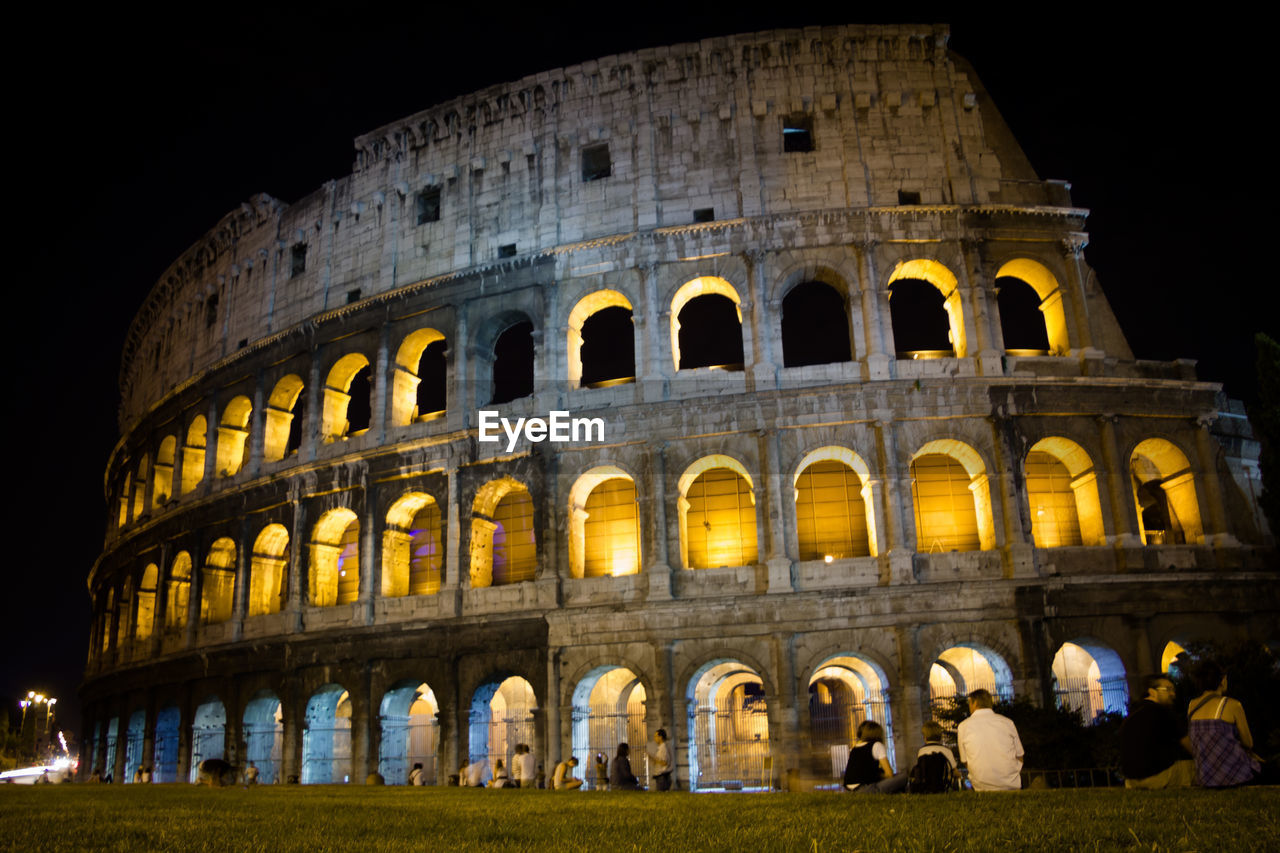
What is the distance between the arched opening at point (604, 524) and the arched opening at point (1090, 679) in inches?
373

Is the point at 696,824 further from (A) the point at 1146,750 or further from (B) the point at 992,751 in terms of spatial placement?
(A) the point at 1146,750

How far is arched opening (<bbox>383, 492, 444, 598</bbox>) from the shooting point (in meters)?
23.9

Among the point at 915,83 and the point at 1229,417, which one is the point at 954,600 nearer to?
the point at 1229,417

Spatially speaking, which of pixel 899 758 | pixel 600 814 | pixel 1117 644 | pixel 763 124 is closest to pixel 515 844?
pixel 600 814

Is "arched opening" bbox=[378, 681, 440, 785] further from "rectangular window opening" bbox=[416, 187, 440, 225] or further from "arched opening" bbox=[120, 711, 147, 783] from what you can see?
"rectangular window opening" bbox=[416, 187, 440, 225]

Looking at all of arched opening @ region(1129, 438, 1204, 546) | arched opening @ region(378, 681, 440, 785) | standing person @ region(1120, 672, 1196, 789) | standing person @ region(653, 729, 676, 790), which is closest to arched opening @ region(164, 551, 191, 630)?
arched opening @ region(378, 681, 440, 785)

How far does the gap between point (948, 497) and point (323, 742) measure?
16.4 m

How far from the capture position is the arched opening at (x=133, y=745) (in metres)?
29.6

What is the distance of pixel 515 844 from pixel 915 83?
21897mm

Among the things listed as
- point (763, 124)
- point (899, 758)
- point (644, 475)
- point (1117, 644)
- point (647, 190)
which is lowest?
point (899, 758)

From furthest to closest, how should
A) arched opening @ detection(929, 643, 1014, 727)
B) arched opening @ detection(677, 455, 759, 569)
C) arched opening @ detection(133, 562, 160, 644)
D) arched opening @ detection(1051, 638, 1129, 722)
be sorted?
arched opening @ detection(133, 562, 160, 644) → arched opening @ detection(677, 455, 759, 569) → arched opening @ detection(1051, 638, 1129, 722) → arched opening @ detection(929, 643, 1014, 727)

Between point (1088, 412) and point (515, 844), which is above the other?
point (1088, 412)

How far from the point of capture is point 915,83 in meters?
23.7

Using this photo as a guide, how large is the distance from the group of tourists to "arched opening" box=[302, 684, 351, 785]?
56.2ft
